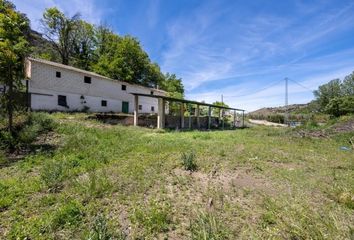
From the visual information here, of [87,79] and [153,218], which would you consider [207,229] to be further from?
[87,79]

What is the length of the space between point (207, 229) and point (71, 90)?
20.3 m

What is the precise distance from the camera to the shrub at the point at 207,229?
296 cm

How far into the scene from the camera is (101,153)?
7898 millimetres

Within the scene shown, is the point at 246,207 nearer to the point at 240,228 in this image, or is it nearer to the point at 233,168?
the point at 240,228

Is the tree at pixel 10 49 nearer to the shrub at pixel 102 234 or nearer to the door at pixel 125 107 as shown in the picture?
the shrub at pixel 102 234

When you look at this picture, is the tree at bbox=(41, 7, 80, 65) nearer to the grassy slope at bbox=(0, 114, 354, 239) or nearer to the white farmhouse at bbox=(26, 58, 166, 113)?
Answer: the white farmhouse at bbox=(26, 58, 166, 113)

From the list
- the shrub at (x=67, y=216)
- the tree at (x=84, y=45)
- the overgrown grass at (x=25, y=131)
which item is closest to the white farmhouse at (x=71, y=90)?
the overgrown grass at (x=25, y=131)

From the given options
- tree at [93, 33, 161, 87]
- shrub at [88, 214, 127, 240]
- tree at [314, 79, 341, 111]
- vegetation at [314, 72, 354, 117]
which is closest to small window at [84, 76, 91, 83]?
tree at [93, 33, 161, 87]

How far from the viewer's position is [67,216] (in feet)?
12.0

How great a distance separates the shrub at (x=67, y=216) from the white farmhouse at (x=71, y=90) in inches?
637

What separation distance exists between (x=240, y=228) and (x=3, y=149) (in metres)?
8.80

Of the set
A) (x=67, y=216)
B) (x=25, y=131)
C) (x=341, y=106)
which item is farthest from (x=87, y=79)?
(x=341, y=106)

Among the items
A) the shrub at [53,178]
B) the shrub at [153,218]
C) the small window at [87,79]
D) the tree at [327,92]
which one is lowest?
the shrub at [153,218]

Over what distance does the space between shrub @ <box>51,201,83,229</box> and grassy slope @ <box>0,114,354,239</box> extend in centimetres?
1
